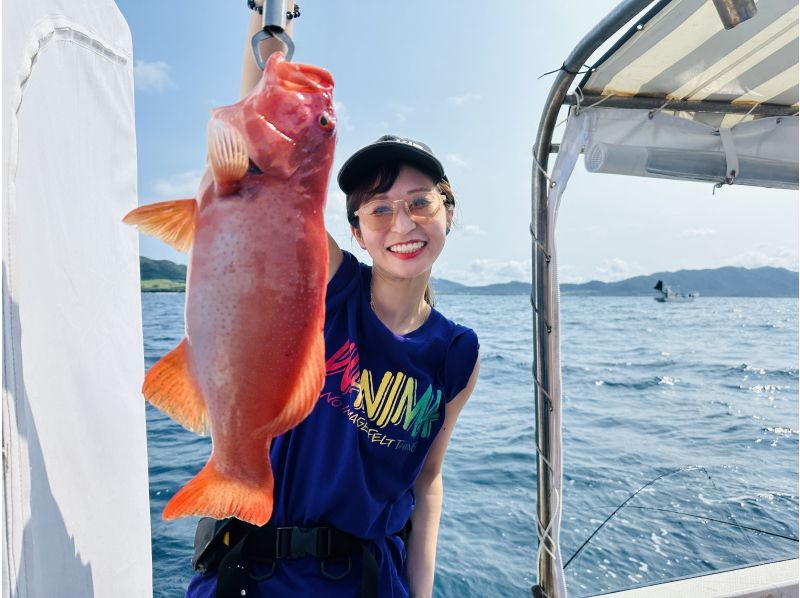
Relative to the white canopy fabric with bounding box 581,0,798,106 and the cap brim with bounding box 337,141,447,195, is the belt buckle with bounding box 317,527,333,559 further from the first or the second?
the white canopy fabric with bounding box 581,0,798,106

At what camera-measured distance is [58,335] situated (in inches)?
51.5

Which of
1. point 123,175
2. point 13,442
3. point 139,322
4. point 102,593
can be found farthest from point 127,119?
point 102,593

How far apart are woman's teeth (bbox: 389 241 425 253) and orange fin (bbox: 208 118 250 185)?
839mm

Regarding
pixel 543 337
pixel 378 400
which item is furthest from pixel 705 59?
pixel 378 400

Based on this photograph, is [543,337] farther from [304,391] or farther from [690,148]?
[304,391]

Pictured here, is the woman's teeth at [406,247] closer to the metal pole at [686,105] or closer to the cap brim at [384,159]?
the cap brim at [384,159]

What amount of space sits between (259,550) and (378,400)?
61 cm

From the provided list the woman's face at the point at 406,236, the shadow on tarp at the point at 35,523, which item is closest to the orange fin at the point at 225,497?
the shadow on tarp at the point at 35,523

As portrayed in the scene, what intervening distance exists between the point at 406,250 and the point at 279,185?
798 mm

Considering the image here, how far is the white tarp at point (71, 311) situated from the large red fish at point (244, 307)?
402mm

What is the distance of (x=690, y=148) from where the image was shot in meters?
3.15

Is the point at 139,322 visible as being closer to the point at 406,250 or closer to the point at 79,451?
the point at 79,451

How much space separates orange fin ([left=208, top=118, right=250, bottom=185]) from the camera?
958 millimetres

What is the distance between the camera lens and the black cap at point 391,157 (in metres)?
1.69
